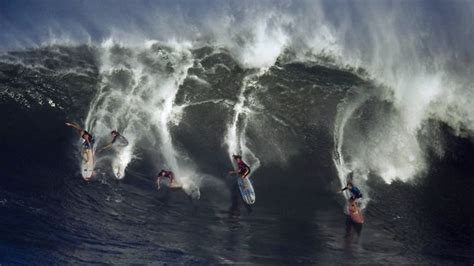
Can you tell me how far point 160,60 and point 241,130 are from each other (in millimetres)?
5396

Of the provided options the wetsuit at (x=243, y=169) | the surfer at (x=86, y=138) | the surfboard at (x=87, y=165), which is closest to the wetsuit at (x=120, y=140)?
the surfer at (x=86, y=138)

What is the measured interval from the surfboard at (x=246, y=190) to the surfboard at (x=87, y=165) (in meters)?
5.08

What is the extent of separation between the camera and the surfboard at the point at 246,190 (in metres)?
16.5

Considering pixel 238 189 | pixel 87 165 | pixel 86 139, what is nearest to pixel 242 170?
pixel 238 189

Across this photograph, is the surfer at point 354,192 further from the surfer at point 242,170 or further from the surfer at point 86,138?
the surfer at point 86,138

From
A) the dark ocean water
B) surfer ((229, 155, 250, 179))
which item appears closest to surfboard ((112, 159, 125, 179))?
the dark ocean water

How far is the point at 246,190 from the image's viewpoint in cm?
1678

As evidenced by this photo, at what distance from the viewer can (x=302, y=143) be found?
62.5 feet

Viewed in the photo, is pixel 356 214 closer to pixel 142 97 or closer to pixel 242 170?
pixel 242 170

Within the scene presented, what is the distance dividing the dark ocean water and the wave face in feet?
0.21

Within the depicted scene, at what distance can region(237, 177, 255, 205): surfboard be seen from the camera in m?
16.5

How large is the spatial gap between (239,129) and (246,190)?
3271 mm

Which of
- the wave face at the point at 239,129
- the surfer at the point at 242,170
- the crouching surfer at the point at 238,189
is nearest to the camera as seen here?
the wave face at the point at 239,129

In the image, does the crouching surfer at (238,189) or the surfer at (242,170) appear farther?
the surfer at (242,170)
